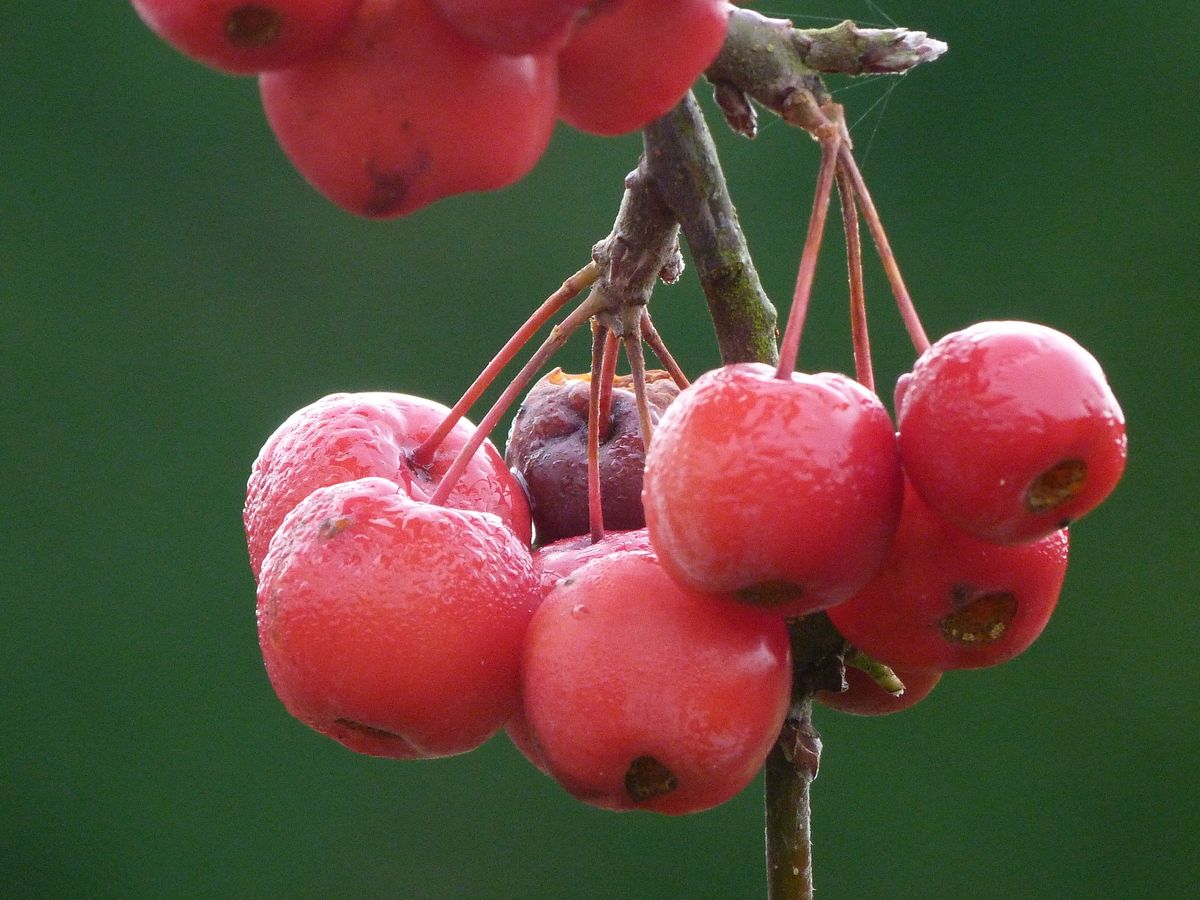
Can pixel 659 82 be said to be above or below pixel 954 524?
above

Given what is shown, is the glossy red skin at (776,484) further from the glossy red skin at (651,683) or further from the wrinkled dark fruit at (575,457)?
the wrinkled dark fruit at (575,457)

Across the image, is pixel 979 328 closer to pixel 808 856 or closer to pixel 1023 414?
pixel 1023 414

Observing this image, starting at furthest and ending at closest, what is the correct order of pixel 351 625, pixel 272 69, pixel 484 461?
pixel 484 461, pixel 351 625, pixel 272 69

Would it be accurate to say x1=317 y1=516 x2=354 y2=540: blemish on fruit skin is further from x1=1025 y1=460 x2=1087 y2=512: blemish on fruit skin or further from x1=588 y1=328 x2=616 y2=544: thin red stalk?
x1=1025 y1=460 x2=1087 y2=512: blemish on fruit skin

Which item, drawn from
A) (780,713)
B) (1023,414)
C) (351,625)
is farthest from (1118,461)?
(351,625)

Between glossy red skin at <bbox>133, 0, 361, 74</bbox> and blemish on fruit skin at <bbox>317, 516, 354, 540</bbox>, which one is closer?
glossy red skin at <bbox>133, 0, 361, 74</bbox>

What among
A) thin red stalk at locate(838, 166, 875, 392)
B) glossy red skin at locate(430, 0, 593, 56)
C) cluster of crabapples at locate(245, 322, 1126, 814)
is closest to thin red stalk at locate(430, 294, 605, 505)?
cluster of crabapples at locate(245, 322, 1126, 814)

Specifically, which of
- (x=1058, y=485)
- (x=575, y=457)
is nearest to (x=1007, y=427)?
(x=1058, y=485)
